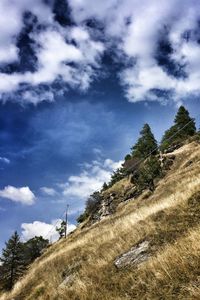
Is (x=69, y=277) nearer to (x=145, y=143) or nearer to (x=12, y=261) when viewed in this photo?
(x=12, y=261)

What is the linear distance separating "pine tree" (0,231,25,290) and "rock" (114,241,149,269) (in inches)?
1827

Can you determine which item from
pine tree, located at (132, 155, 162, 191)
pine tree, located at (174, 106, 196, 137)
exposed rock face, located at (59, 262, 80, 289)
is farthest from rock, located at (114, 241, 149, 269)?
pine tree, located at (174, 106, 196, 137)

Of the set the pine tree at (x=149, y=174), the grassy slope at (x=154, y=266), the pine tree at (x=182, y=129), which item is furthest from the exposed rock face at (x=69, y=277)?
the pine tree at (x=182, y=129)

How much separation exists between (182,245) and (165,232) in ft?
6.51

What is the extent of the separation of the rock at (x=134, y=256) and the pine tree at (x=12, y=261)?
46410 millimetres

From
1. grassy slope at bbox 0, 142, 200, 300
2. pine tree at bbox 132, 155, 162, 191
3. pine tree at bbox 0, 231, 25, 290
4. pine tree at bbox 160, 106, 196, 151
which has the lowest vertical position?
grassy slope at bbox 0, 142, 200, 300

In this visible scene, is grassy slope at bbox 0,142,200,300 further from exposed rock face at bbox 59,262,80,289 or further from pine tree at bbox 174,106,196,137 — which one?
pine tree at bbox 174,106,196,137

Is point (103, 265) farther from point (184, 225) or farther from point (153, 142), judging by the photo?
point (153, 142)

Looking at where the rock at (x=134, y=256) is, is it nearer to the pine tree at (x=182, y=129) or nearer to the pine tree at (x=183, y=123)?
the pine tree at (x=182, y=129)

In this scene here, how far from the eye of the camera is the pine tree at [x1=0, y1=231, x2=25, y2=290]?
50.6m

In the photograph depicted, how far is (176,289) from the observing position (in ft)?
17.2

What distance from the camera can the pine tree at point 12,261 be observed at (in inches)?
1992

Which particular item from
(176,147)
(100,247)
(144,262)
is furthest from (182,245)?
(176,147)

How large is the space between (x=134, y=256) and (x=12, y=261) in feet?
157
